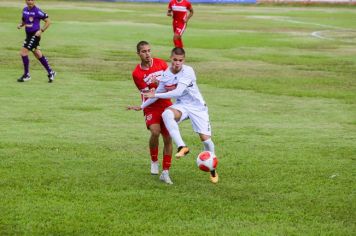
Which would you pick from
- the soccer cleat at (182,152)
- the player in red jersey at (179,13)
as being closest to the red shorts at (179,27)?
the player in red jersey at (179,13)

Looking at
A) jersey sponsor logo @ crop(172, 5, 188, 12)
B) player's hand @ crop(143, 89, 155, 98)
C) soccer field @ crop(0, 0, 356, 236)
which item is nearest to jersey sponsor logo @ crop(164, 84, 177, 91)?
player's hand @ crop(143, 89, 155, 98)

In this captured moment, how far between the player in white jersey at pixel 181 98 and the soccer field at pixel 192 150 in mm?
753

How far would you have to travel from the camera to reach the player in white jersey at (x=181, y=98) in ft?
35.3

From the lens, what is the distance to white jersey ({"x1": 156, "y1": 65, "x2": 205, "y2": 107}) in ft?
35.7

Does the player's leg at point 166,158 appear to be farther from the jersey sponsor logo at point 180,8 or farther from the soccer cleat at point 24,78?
the jersey sponsor logo at point 180,8

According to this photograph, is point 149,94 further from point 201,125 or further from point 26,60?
point 26,60

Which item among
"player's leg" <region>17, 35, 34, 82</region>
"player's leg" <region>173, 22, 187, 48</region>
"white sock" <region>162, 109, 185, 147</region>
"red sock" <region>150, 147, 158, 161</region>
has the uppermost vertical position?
"white sock" <region>162, 109, 185, 147</region>

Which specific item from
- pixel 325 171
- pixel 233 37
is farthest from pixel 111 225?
pixel 233 37

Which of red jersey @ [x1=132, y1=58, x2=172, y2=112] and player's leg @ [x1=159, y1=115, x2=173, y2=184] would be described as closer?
player's leg @ [x1=159, y1=115, x2=173, y2=184]

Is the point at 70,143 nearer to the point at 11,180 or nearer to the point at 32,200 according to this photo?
the point at 11,180

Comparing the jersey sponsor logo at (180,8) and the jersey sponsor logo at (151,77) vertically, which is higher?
the jersey sponsor logo at (151,77)

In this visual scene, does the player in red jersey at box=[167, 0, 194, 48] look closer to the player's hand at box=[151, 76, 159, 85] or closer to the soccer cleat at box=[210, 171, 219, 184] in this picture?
the player's hand at box=[151, 76, 159, 85]

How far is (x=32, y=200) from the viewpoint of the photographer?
9.70 m

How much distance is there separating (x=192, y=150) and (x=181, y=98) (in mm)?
2111
